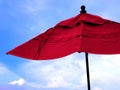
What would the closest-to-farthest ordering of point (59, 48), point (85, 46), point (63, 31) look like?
point (85, 46)
point (59, 48)
point (63, 31)

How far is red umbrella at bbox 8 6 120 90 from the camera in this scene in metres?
5.37

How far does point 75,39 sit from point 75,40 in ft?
0.11

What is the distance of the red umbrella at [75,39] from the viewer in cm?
537

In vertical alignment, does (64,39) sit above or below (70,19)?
below

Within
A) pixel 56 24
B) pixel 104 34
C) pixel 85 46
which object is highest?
pixel 56 24

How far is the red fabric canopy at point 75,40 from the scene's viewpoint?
5371 millimetres

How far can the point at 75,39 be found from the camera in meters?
5.43

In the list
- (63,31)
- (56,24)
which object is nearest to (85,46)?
(63,31)

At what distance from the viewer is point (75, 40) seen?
5.40 metres

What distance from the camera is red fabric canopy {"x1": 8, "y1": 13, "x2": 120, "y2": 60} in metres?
5.37

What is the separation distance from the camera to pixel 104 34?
19.1ft

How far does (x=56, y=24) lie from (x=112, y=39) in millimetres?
1371

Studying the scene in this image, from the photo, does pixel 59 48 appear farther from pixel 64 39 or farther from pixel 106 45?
pixel 106 45

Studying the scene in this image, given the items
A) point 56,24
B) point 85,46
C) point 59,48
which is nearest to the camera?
point 85,46
